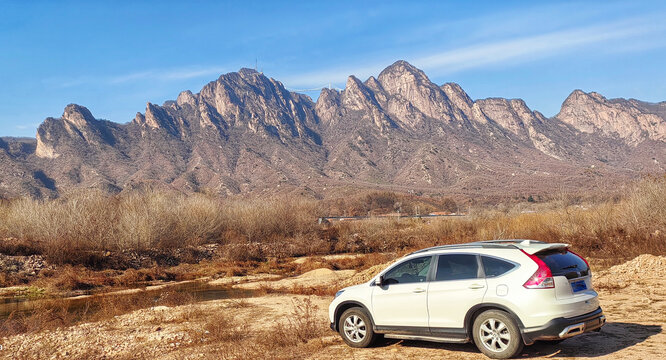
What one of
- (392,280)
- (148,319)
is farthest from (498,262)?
(148,319)

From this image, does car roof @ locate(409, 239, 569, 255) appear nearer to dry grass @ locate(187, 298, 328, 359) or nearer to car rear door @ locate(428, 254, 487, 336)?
car rear door @ locate(428, 254, 487, 336)

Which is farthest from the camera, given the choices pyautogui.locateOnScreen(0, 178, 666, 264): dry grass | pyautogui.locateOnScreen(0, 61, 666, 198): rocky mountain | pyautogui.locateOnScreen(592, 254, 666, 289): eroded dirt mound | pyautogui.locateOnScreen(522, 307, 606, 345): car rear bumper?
pyautogui.locateOnScreen(0, 61, 666, 198): rocky mountain

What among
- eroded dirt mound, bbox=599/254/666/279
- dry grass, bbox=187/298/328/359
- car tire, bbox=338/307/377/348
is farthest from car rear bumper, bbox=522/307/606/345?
eroded dirt mound, bbox=599/254/666/279

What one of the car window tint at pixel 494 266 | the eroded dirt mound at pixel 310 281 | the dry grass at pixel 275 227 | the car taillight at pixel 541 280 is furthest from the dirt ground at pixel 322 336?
the dry grass at pixel 275 227

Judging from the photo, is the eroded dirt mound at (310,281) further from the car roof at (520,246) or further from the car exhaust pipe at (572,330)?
the car exhaust pipe at (572,330)

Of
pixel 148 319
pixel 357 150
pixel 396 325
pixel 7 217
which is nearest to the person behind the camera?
pixel 396 325

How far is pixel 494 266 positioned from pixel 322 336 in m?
4.73

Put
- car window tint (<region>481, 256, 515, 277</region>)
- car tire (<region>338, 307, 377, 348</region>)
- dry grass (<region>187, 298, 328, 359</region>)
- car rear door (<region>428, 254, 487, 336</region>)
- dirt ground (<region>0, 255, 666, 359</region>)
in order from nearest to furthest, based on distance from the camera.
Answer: car window tint (<region>481, 256, 515, 277</region>) → car rear door (<region>428, 254, 487, 336</region>) → dirt ground (<region>0, 255, 666, 359</region>) → car tire (<region>338, 307, 377, 348</region>) → dry grass (<region>187, 298, 328, 359</region>)

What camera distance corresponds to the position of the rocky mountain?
416ft

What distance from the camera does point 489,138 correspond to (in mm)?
178875

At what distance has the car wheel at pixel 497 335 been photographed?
7.79 meters

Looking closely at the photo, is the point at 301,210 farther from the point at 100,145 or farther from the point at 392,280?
the point at 100,145

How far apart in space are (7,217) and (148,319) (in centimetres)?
3998

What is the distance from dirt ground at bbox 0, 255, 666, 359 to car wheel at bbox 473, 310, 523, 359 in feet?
1.39
